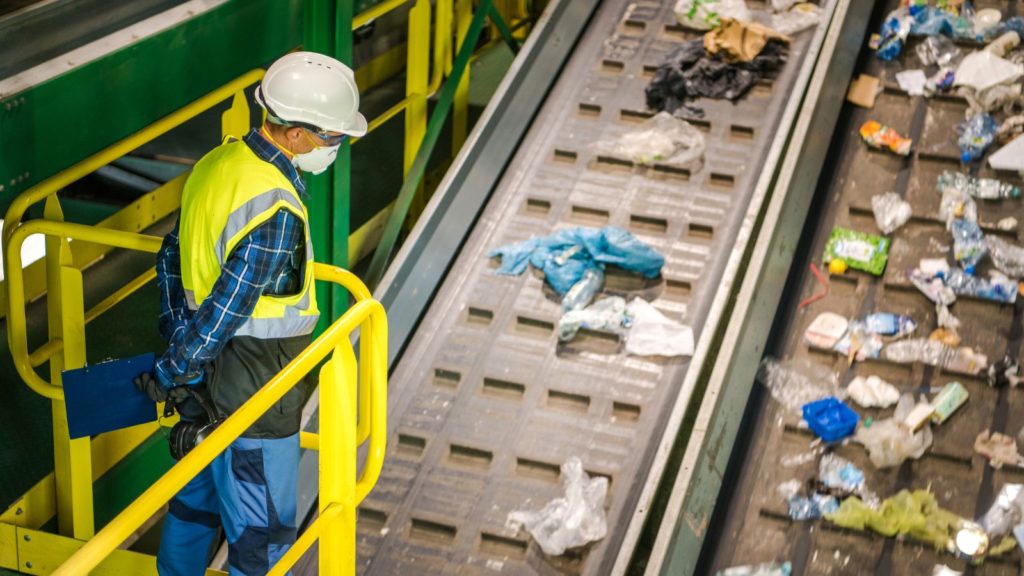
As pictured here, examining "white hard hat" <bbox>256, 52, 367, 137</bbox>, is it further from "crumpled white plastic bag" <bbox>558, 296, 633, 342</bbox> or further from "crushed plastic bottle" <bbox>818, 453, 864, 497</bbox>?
"crushed plastic bottle" <bbox>818, 453, 864, 497</bbox>

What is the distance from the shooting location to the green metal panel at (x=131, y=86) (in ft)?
11.1

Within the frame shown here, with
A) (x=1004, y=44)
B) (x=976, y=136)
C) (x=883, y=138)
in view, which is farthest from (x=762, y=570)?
(x=1004, y=44)

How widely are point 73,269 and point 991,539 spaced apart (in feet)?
10.8

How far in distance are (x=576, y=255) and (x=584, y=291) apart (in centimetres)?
19

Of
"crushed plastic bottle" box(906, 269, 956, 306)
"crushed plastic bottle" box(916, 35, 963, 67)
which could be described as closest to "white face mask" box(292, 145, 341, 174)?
"crushed plastic bottle" box(906, 269, 956, 306)

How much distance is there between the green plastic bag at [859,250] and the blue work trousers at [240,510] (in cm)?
284

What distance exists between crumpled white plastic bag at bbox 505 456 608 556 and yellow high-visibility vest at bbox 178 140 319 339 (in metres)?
1.35

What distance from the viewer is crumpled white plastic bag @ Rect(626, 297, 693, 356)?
187 inches

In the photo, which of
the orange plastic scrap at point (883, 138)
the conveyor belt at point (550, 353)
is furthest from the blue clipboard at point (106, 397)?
the orange plastic scrap at point (883, 138)

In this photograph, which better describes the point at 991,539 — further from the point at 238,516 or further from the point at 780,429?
the point at 238,516

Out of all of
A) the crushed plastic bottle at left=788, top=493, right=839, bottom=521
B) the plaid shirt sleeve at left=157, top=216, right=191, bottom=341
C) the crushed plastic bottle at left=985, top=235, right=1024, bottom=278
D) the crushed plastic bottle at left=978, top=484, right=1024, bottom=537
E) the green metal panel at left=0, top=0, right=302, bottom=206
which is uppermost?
the green metal panel at left=0, top=0, right=302, bottom=206

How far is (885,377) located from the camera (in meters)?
4.88

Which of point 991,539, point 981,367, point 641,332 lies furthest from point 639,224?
point 991,539

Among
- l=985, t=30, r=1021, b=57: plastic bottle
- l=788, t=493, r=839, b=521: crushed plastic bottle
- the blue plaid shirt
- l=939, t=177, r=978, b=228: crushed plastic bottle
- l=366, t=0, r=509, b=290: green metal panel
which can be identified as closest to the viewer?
the blue plaid shirt
